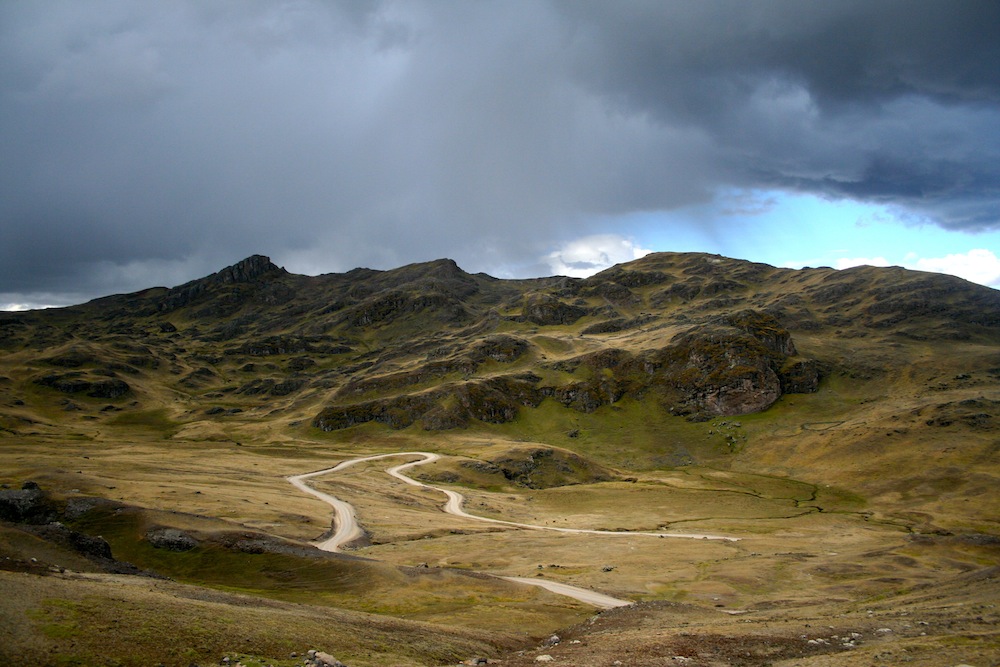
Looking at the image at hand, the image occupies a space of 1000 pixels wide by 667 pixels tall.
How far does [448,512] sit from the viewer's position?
112750mm

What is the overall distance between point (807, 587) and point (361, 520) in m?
63.0

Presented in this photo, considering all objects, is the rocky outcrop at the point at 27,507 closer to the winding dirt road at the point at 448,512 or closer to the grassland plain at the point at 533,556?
the grassland plain at the point at 533,556

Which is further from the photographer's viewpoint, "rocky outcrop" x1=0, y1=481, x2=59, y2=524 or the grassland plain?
"rocky outcrop" x1=0, y1=481, x2=59, y2=524

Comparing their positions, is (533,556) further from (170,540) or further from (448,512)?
(170,540)

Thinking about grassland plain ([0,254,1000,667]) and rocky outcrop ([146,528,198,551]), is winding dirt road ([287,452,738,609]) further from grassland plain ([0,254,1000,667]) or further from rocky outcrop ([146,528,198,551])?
rocky outcrop ([146,528,198,551])

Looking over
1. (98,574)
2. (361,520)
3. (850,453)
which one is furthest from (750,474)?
(98,574)

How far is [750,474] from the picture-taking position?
165500mm

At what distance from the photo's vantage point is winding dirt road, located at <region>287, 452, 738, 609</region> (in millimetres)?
57031

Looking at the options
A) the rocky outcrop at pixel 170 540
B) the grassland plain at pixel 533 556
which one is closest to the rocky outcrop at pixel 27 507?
the grassland plain at pixel 533 556

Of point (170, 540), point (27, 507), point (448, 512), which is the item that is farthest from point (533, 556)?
point (27, 507)

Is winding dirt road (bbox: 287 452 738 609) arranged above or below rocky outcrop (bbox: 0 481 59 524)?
below

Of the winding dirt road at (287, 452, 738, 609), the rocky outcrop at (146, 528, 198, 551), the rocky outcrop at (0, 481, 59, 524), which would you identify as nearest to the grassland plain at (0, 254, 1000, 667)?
the rocky outcrop at (146, 528, 198, 551)

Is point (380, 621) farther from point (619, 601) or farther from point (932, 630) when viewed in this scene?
point (932, 630)

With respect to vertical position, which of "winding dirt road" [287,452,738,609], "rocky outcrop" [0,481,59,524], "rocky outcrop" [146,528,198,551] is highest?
"rocky outcrop" [0,481,59,524]
